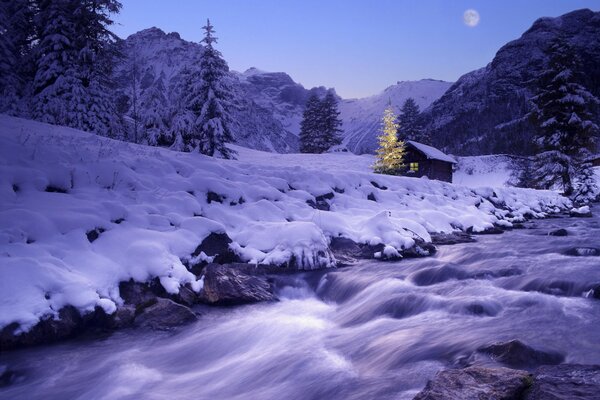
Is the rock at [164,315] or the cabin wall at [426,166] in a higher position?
the cabin wall at [426,166]

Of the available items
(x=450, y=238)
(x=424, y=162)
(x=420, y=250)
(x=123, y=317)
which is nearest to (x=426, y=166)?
(x=424, y=162)

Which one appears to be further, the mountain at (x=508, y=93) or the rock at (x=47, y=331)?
the mountain at (x=508, y=93)

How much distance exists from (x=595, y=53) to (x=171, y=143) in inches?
4293

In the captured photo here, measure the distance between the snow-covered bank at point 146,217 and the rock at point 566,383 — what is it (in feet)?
16.7

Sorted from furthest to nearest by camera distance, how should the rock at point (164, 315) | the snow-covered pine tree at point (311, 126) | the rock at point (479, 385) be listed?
1. the snow-covered pine tree at point (311, 126)
2. the rock at point (164, 315)
3. the rock at point (479, 385)

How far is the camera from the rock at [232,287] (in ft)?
20.8

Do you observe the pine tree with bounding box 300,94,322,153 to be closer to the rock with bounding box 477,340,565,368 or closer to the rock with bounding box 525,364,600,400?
the rock with bounding box 477,340,565,368

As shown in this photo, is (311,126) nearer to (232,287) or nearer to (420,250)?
(420,250)

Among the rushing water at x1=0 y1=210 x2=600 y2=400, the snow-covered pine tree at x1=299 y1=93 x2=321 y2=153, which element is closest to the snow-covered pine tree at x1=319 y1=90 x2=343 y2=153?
the snow-covered pine tree at x1=299 y1=93 x2=321 y2=153

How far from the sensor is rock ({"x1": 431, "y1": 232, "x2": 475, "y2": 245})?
421 inches

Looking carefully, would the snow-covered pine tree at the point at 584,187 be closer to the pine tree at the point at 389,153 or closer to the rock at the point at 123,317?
the pine tree at the point at 389,153

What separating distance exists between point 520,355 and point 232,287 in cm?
443

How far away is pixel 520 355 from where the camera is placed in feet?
11.8

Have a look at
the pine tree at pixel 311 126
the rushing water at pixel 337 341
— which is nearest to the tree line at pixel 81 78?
the rushing water at pixel 337 341
